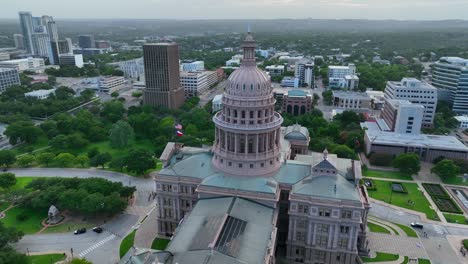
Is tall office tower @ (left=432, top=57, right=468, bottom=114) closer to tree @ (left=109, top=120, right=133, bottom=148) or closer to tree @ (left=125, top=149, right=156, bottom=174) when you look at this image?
tree @ (left=125, top=149, right=156, bottom=174)

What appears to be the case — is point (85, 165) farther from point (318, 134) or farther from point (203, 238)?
point (318, 134)

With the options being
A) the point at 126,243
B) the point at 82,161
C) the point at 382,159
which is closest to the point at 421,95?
the point at 382,159

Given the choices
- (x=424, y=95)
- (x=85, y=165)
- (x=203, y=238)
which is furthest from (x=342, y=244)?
(x=424, y=95)

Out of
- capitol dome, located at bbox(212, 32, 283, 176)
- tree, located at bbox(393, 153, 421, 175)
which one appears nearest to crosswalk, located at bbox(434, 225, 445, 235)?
tree, located at bbox(393, 153, 421, 175)

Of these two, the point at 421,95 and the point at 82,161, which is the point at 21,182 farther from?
the point at 421,95

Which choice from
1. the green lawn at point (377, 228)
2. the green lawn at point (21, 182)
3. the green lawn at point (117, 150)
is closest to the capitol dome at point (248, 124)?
the green lawn at point (377, 228)
